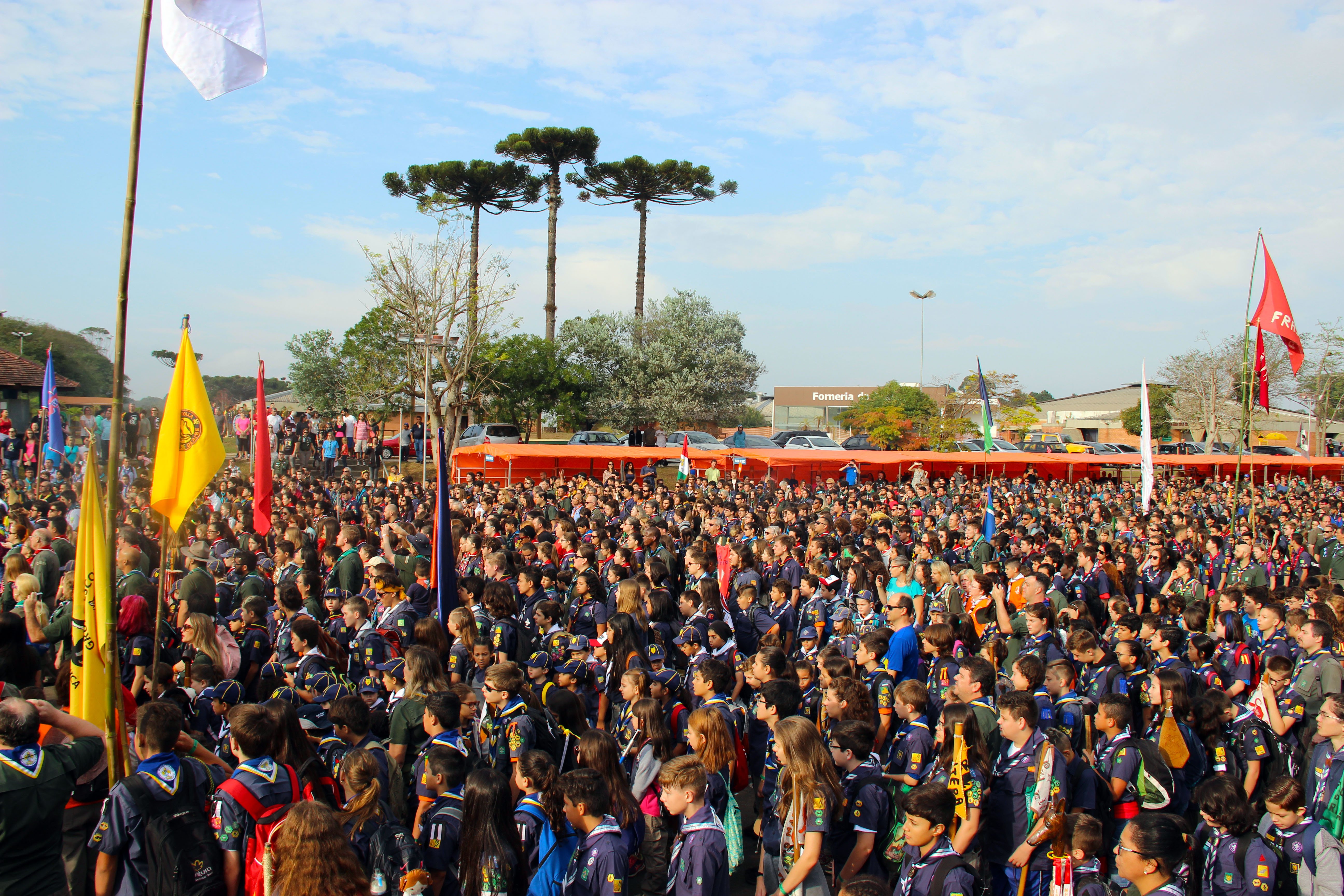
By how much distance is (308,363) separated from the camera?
1533 inches

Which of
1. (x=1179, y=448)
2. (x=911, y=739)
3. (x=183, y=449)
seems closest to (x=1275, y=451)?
(x=1179, y=448)

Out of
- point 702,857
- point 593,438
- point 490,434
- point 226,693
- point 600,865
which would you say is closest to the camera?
point 600,865

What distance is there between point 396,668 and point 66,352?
5366 centimetres

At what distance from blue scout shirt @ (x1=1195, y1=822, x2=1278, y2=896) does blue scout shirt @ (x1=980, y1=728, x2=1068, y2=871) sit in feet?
2.01

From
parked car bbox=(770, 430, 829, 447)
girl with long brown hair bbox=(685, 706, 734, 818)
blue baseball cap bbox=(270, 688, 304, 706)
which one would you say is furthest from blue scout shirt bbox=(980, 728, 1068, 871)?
parked car bbox=(770, 430, 829, 447)

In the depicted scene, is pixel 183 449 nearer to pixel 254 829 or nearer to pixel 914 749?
pixel 254 829

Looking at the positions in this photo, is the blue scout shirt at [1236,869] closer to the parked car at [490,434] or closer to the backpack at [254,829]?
the backpack at [254,829]

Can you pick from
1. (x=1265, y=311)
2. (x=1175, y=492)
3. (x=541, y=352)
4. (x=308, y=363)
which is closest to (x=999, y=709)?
(x=1265, y=311)

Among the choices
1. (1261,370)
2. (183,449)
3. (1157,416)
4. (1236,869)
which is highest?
(1157,416)

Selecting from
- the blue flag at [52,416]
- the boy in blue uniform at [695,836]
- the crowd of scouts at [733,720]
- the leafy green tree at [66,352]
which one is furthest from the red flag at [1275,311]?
the leafy green tree at [66,352]

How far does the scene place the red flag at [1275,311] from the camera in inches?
516

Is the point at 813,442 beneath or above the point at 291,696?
above

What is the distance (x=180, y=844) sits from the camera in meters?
3.50

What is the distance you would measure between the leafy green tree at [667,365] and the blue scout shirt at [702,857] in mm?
36151
